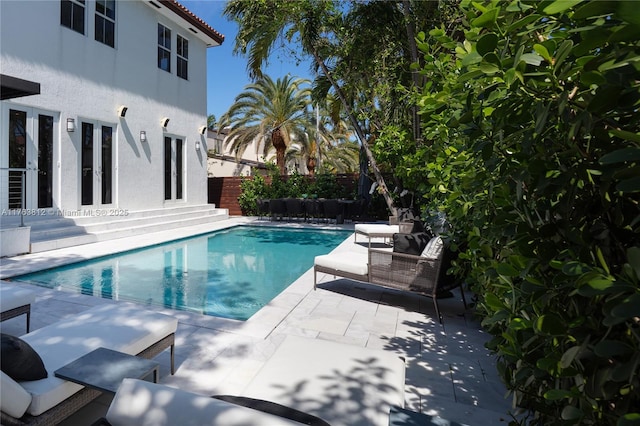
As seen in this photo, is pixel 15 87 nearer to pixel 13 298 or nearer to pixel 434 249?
pixel 13 298

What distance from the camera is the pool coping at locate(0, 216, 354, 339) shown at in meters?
4.48

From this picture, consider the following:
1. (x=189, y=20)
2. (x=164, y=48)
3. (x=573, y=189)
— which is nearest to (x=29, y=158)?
(x=164, y=48)

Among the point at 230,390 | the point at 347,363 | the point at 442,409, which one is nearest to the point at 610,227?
the point at 347,363

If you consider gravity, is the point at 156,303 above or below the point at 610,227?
below

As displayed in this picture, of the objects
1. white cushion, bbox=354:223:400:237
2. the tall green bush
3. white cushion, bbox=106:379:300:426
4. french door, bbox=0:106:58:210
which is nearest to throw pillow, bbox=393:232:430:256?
white cushion, bbox=354:223:400:237

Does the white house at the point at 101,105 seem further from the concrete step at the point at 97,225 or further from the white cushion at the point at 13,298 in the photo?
the white cushion at the point at 13,298

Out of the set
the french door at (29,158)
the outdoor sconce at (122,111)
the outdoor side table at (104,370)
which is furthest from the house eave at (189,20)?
the outdoor side table at (104,370)

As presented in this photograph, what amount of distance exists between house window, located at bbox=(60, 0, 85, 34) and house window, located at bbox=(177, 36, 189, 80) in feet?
15.3

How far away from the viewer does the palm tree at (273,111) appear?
22.5 metres

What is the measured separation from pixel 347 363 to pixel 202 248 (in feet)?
29.4

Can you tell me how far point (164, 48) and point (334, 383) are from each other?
16101mm

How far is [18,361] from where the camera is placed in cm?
211

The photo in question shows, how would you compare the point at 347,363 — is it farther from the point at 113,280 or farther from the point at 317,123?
the point at 317,123

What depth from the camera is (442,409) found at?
2.86 m
